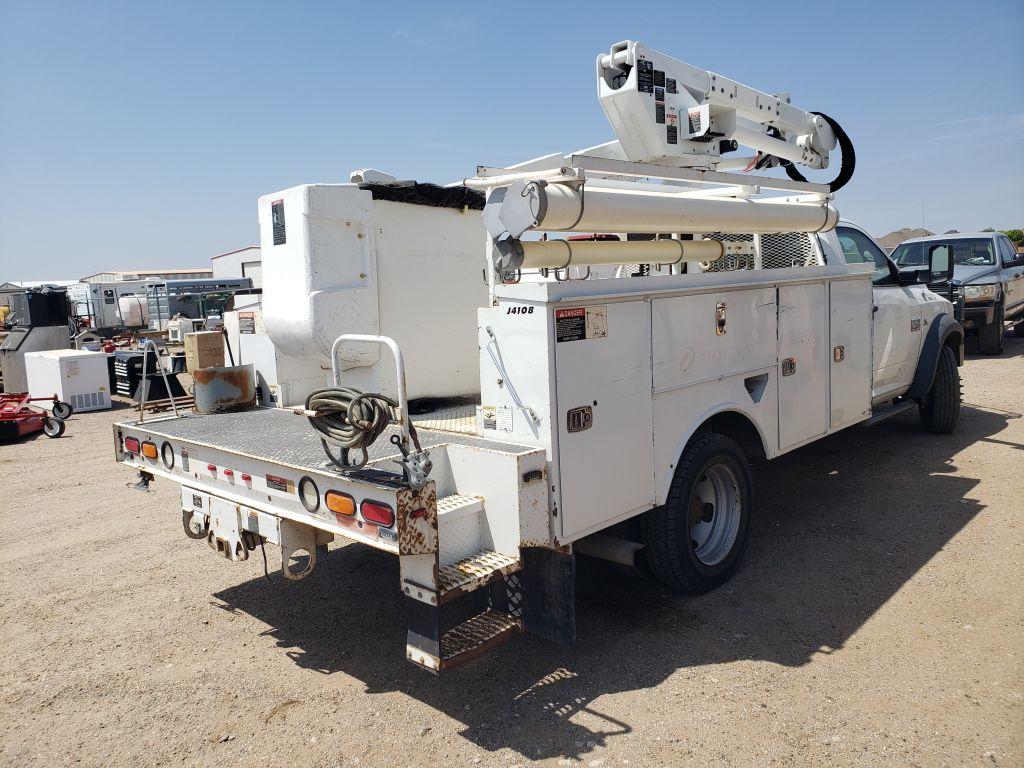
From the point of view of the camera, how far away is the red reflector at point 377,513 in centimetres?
304

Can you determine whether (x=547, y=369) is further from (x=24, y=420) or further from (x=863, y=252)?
(x=24, y=420)

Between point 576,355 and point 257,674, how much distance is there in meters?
2.26

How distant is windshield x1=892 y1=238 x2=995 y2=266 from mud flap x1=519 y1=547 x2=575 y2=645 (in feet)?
42.1

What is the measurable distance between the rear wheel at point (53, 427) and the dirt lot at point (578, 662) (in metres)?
5.66

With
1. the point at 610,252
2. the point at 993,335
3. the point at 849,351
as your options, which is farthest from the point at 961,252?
the point at 610,252

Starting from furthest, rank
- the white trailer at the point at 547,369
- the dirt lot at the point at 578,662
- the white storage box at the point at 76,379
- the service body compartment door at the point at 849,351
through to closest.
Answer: the white storage box at the point at 76,379, the service body compartment door at the point at 849,351, the white trailer at the point at 547,369, the dirt lot at the point at 578,662

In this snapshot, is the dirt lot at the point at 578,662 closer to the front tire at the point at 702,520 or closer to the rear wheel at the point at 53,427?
the front tire at the point at 702,520

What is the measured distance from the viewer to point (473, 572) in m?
3.26

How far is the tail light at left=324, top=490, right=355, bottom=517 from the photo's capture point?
321cm

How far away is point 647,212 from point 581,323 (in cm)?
87

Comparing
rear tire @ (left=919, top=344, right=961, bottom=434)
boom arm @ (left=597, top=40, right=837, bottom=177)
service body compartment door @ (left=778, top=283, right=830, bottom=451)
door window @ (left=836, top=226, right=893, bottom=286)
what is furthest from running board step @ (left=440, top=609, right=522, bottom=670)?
rear tire @ (left=919, top=344, right=961, bottom=434)

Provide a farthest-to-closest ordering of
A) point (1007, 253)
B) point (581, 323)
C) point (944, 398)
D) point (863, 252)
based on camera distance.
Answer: point (1007, 253), point (944, 398), point (863, 252), point (581, 323)

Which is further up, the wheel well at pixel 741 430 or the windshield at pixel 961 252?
the windshield at pixel 961 252

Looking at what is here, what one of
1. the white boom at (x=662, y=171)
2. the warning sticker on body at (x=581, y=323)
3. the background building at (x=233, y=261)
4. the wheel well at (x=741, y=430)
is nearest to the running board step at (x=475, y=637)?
the warning sticker on body at (x=581, y=323)
